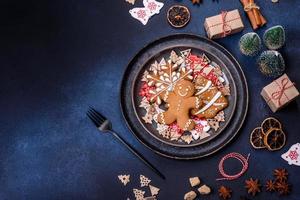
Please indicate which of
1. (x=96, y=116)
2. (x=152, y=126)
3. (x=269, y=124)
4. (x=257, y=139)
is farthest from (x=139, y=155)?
(x=269, y=124)

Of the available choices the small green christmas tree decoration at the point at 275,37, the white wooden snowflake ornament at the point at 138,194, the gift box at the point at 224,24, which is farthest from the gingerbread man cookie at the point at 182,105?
the small green christmas tree decoration at the point at 275,37

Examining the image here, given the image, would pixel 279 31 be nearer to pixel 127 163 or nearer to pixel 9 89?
pixel 127 163

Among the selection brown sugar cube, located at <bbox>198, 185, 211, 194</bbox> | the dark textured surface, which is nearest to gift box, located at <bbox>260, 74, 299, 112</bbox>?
the dark textured surface

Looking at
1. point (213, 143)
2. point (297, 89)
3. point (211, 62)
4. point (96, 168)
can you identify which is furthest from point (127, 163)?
point (297, 89)

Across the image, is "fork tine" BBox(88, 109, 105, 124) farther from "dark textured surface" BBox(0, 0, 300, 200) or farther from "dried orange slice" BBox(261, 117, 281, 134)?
"dried orange slice" BBox(261, 117, 281, 134)

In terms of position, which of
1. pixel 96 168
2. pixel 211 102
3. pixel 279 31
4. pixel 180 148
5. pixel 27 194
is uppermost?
pixel 279 31

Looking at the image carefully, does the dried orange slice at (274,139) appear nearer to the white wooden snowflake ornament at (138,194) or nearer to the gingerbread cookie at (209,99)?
the gingerbread cookie at (209,99)

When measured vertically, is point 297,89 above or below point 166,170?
above
